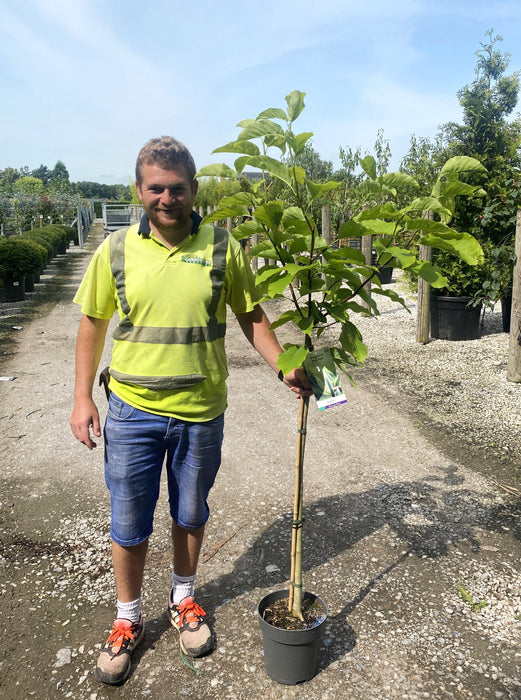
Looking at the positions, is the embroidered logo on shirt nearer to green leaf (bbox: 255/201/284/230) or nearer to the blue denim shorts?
green leaf (bbox: 255/201/284/230)

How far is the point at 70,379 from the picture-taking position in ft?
21.0

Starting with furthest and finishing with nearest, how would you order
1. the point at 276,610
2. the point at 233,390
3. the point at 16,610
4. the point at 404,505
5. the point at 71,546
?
the point at 233,390 < the point at 404,505 < the point at 71,546 < the point at 16,610 < the point at 276,610

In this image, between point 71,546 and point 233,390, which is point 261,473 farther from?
point 233,390

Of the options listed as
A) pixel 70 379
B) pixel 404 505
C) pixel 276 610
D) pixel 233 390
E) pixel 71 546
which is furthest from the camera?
pixel 70 379

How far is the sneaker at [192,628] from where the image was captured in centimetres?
232

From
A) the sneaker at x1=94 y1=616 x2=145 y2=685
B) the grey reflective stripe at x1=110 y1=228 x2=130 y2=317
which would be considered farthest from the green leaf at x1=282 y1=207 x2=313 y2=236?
Answer: the sneaker at x1=94 y1=616 x2=145 y2=685

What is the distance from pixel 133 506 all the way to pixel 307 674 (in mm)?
943

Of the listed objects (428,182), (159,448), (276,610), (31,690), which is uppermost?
(428,182)

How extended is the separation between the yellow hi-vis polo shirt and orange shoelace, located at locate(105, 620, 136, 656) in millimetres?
928

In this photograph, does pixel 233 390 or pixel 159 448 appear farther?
pixel 233 390

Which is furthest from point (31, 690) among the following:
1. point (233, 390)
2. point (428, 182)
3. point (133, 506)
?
point (428, 182)

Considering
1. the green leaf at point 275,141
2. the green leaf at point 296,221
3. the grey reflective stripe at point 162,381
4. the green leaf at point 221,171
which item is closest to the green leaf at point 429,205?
the green leaf at point 296,221

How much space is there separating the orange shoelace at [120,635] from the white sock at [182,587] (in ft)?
0.74

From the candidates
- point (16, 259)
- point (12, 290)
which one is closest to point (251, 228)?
point (16, 259)
